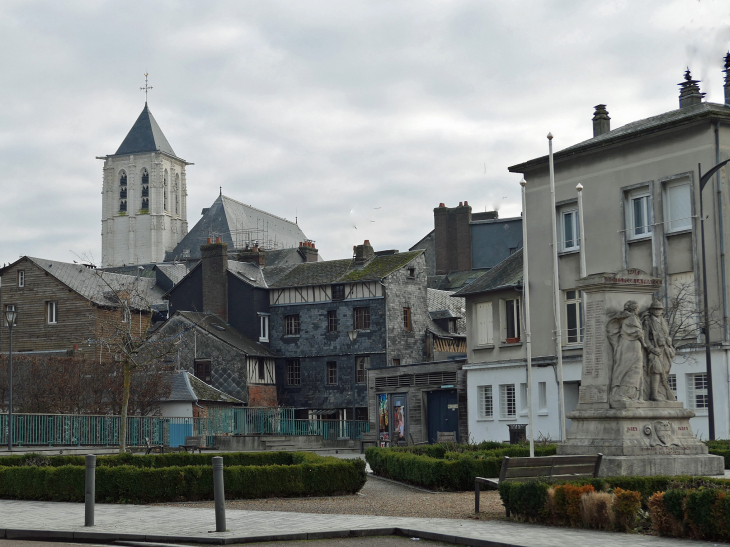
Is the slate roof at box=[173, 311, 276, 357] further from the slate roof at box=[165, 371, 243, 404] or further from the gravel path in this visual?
the gravel path

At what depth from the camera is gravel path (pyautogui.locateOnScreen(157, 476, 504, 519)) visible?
14.8m

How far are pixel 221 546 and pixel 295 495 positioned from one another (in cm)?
620

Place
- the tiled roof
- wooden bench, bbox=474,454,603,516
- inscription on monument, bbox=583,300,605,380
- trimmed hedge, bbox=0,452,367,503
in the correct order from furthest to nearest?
the tiled roof, trimmed hedge, bbox=0,452,367,503, inscription on monument, bbox=583,300,605,380, wooden bench, bbox=474,454,603,516

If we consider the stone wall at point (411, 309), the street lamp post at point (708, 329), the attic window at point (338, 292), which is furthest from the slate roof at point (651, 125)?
the attic window at point (338, 292)

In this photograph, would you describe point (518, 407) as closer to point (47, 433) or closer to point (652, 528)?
point (47, 433)

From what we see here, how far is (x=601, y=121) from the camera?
124 feet

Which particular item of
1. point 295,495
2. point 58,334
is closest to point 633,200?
point 295,495

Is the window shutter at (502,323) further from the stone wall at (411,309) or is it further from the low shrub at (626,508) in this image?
the low shrub at (626,508)

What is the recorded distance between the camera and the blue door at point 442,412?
39875mm

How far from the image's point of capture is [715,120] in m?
29.4

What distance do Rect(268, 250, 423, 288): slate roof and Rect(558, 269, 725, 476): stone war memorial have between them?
127ft

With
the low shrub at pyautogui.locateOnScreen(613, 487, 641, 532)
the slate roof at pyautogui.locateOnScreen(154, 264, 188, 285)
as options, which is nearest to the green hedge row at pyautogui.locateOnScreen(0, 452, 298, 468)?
the low shrub at pyautogui.locateOnScreen(613, 487, 641, 532)

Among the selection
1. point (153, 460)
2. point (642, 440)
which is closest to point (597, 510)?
point (642, 440)

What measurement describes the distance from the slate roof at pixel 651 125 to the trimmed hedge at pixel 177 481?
17.1 meters
